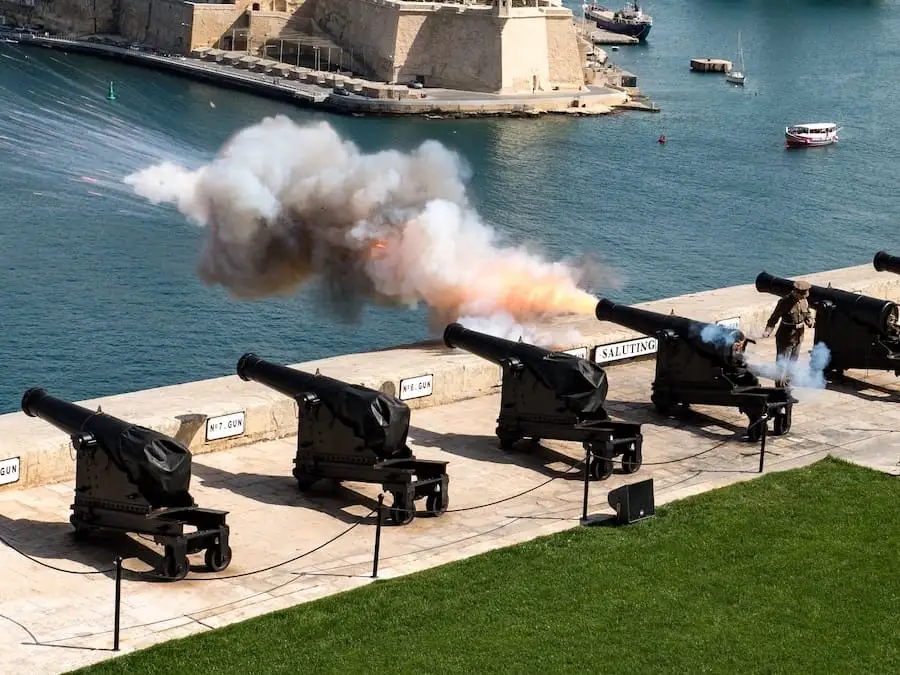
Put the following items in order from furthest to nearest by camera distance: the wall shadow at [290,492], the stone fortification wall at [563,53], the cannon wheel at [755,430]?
the stone fortification wall at [563,53] → the cannon wheel at [755,430] → the wall shadow at [290,492]

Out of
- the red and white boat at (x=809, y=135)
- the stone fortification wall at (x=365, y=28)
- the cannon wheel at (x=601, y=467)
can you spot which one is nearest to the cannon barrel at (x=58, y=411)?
the cannon wheel at (x=601, y=467)

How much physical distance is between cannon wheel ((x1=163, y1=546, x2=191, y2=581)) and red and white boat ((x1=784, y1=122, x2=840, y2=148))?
9155 cm

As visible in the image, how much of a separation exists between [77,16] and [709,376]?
4687 inches

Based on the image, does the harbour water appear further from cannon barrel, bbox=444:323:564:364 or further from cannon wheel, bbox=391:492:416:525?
cannon wheel, bbox=391:492:416:525

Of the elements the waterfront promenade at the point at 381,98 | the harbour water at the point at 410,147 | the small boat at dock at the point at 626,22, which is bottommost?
the harbour water at the point at 410,147

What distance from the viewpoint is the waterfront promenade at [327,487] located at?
53.4 ft

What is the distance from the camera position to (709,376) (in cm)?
2350

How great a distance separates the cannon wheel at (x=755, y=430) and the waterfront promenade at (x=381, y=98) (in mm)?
88373

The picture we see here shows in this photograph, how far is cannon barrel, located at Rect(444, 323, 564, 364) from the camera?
71.3 feet

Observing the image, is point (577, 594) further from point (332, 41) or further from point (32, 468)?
point (332, 41)

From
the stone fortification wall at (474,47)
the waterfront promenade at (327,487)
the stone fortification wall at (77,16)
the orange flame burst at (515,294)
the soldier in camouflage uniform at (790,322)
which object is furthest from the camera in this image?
the stone fortification wall at (77,16)

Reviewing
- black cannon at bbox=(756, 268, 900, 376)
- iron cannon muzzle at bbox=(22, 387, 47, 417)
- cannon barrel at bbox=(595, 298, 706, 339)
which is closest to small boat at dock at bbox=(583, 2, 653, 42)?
black cannon at bbox=(756, 268, 900, 376)

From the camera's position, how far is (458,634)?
15664 mm

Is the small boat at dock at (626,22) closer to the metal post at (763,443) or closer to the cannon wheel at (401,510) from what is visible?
the metal post at (763,443)
